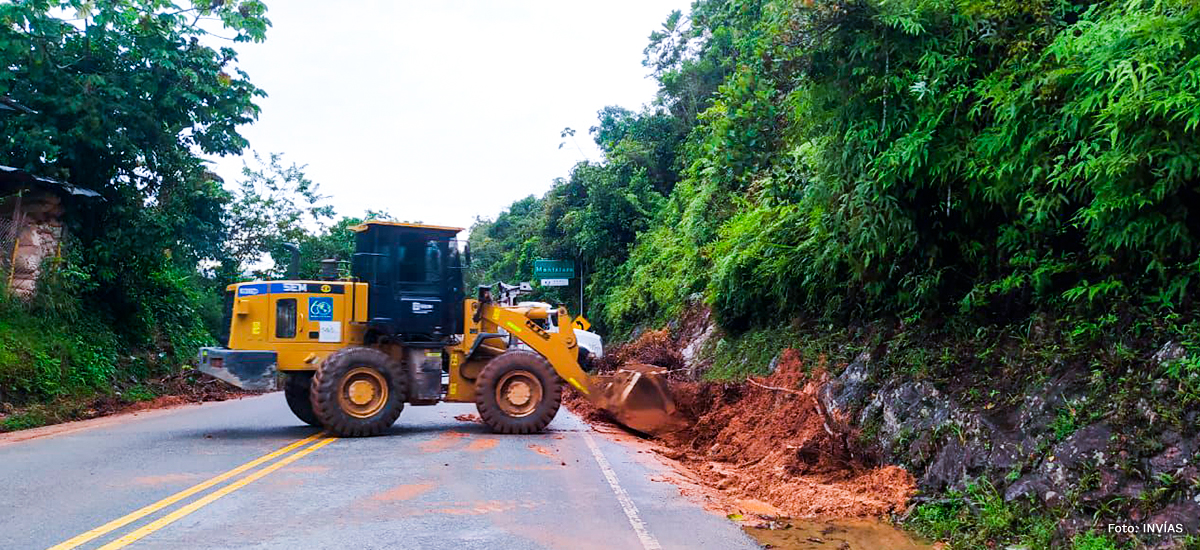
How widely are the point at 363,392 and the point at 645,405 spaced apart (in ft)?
14.4

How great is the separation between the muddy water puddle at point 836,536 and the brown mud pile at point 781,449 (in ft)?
0.89

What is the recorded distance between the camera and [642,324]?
3014 centimetres

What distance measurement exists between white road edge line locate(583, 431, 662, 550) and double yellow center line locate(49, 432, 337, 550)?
11.9ft

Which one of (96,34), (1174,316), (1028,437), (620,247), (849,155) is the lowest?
(1028,437)

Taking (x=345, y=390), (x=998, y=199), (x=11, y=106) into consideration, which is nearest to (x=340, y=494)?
(x=345, y=390)

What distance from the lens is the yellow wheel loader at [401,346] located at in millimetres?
12742

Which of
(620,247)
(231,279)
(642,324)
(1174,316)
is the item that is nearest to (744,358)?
(1174,316)

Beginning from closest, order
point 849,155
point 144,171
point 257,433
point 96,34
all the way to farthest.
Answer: point 849,155, point 257,433, point 96,34, point 144,171

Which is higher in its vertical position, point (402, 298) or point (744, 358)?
point (402, 298)

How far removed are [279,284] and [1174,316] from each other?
11.7m

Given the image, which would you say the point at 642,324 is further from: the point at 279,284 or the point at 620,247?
the point at 279,284

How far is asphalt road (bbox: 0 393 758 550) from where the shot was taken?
6.32 metres

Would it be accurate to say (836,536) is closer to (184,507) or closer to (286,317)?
(184,507)

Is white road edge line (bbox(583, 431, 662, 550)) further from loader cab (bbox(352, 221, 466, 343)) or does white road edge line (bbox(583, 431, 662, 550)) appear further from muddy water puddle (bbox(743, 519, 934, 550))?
loader cab (bbox(352, 221, 466, 343))
